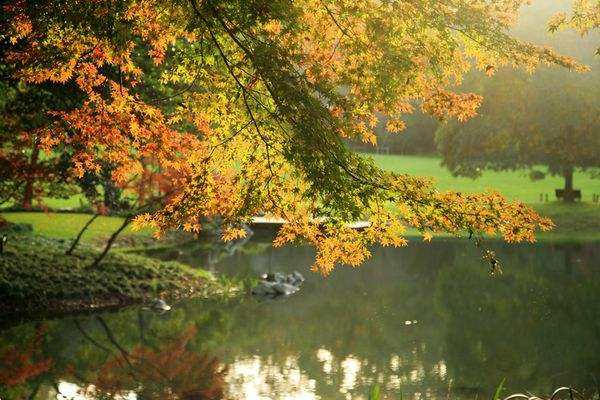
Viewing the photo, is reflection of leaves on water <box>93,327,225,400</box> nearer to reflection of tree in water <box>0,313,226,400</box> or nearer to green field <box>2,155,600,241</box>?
reflection of tree in water <box>0,313,226,400</box>

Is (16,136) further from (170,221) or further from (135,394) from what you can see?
(170,221)

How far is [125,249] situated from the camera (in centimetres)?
3150

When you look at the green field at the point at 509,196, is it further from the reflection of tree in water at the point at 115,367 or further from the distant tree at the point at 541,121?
the reflection of tree in water at the point at 115,367

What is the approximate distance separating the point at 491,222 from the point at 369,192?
4.68 ft

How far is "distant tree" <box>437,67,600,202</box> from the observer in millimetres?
47969

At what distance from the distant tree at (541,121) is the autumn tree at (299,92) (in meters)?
37.2

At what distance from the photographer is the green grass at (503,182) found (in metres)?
63.9

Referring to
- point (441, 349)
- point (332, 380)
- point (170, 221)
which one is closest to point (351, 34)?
point (170, 221)

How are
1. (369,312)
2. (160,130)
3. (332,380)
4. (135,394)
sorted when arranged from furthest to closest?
(369,312), (332,380), (135,394), (160,130)

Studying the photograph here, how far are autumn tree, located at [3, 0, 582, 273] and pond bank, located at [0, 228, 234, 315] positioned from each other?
8979 mm

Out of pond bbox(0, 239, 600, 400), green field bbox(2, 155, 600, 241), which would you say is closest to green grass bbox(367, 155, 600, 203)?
green field bbox(2, 155, 600, 241)

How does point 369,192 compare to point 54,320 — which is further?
point 54,320

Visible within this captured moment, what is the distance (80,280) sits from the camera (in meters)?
22.4

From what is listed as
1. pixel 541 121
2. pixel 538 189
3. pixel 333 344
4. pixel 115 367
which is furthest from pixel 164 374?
pixel 538 189
